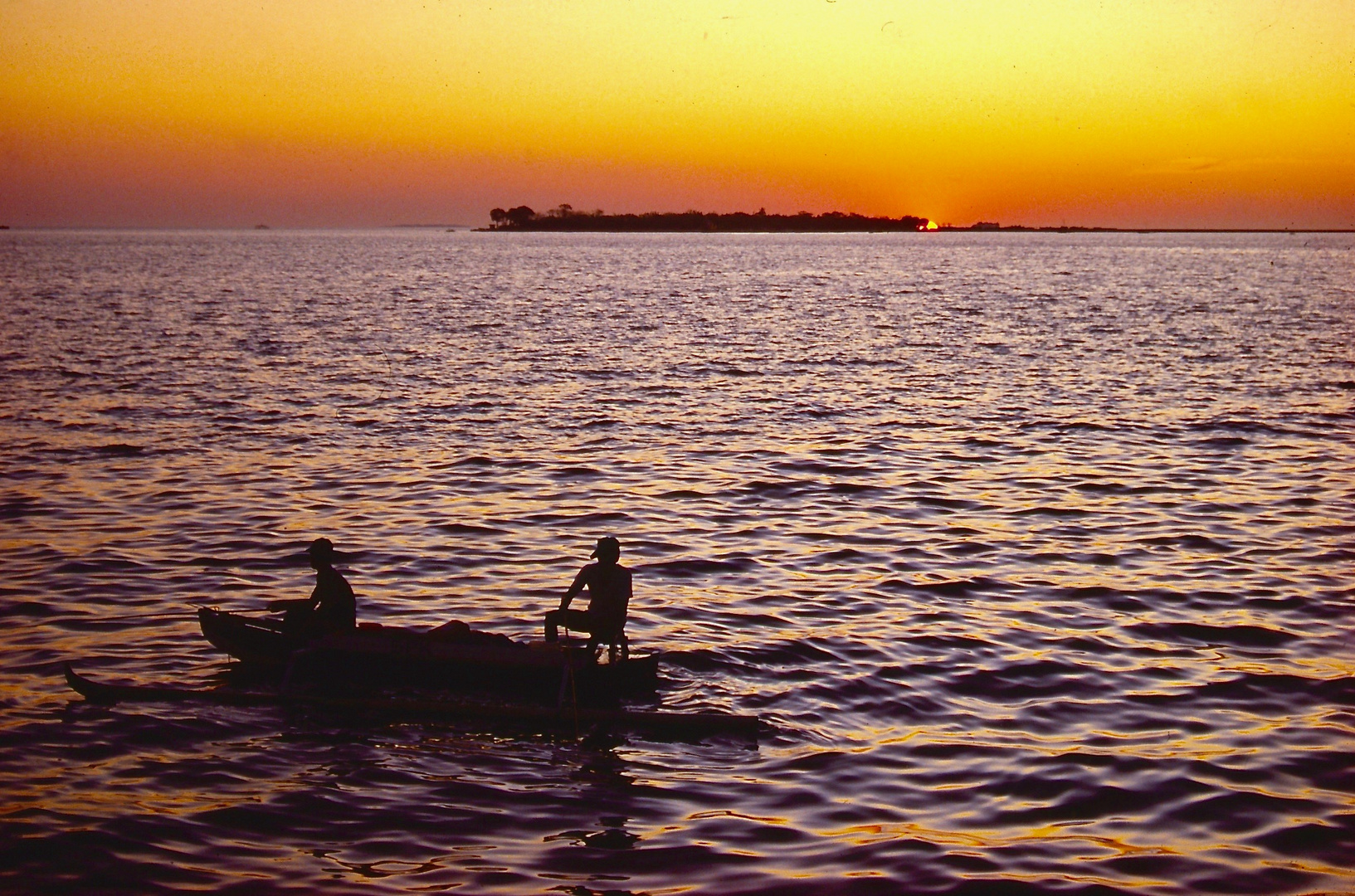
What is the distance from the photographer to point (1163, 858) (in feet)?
37.2

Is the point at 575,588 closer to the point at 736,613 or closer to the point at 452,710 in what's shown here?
the point at 452,710

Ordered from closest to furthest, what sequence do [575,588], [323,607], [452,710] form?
1. [452,710]
2. [575,588]
3. [323,607]

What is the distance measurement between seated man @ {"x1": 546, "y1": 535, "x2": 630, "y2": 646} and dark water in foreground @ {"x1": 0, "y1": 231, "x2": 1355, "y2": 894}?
4.69ft

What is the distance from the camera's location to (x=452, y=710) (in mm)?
14523

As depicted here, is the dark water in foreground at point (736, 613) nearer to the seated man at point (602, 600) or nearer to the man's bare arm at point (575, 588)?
the seated man at point (602, 600)

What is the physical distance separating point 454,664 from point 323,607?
89.0 inches

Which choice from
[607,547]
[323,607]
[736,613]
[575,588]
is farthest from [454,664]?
[736,613]

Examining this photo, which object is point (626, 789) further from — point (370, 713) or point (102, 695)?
point (102, 695)

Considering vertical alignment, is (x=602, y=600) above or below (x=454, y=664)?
above

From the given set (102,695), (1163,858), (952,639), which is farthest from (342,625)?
(1163,858)

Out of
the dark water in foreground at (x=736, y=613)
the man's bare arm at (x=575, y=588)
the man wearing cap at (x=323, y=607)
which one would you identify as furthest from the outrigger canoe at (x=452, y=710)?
the man's bare arm at (x=575, y=588)

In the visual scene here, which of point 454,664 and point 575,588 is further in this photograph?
point 575,588

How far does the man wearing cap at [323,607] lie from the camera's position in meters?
15.6

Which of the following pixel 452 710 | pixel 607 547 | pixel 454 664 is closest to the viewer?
pixel 452 710
